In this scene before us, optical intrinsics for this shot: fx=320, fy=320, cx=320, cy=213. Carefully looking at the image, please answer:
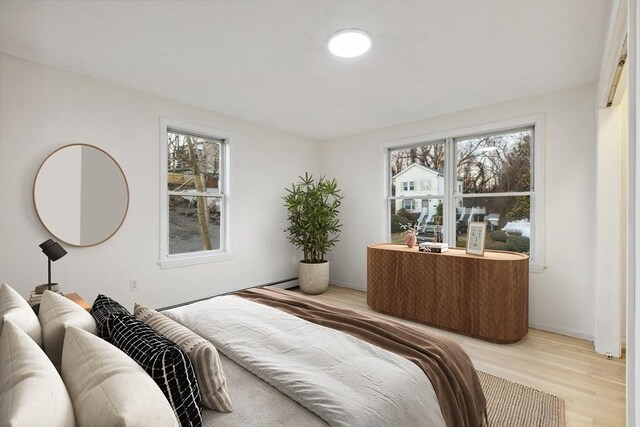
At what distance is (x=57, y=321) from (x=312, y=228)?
3466 millimetres

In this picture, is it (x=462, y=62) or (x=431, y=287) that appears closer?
(x=462, y=62)

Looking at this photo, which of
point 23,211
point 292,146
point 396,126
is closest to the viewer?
point 23,211

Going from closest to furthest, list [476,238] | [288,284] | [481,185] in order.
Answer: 1. [476,238]
2. [481,185]
3. [288,284]

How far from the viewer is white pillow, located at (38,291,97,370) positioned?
1.26 meters

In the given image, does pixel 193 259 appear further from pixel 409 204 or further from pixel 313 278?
pixel 409 204

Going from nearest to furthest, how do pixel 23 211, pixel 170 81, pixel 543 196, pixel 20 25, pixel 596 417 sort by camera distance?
pixel 596 417 → pixel 20 25 → pixel 23 211 → pixel 170 81 → pixel 543 196

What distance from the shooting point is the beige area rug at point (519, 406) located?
1905mm

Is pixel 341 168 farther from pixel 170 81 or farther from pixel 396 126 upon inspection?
pixel 170 81

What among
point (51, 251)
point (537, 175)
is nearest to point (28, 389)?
point (51, 251)

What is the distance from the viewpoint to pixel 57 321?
1.31 m

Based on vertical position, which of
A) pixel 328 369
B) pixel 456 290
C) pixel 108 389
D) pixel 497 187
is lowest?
pixel 456 290

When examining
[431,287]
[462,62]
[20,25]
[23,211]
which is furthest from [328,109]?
[23,211]

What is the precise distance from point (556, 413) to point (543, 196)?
2147 millimetres

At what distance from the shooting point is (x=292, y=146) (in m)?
5.04
